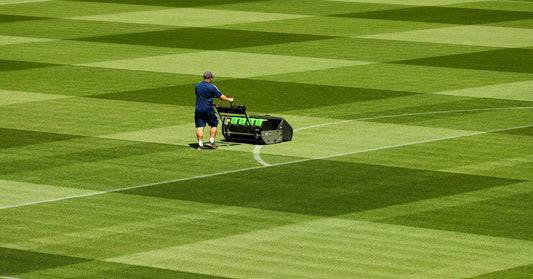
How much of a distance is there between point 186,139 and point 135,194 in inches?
252

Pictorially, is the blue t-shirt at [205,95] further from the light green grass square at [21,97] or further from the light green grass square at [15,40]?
the light green grass square at [15,40]

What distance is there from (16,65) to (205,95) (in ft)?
57.6

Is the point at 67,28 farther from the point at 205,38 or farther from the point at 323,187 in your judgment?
the point at 323,187

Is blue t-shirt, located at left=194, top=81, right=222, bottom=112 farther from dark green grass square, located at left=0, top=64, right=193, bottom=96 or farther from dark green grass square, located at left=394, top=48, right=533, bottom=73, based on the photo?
dark green grass square, located at left=394, top=48, right=533, bottom=73

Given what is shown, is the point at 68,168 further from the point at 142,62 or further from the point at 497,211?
the point at 142,62

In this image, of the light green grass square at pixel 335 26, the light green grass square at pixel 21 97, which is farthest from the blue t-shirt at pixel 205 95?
the light green grass square at pixel 335 26

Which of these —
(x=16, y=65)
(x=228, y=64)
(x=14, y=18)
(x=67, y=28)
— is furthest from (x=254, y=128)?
(x=14, y=18)

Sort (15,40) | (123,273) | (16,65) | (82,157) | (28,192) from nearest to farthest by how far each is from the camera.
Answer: (123,273) → (28,192) → (82,157) → (16,65) → (15,40)

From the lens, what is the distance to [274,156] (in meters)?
30.0

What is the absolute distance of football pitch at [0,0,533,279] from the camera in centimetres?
2153

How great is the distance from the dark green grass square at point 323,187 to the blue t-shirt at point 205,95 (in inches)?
122

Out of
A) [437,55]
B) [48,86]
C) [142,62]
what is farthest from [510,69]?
[48,86]

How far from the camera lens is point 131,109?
3684 cm

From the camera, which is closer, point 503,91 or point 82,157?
point 82,157
